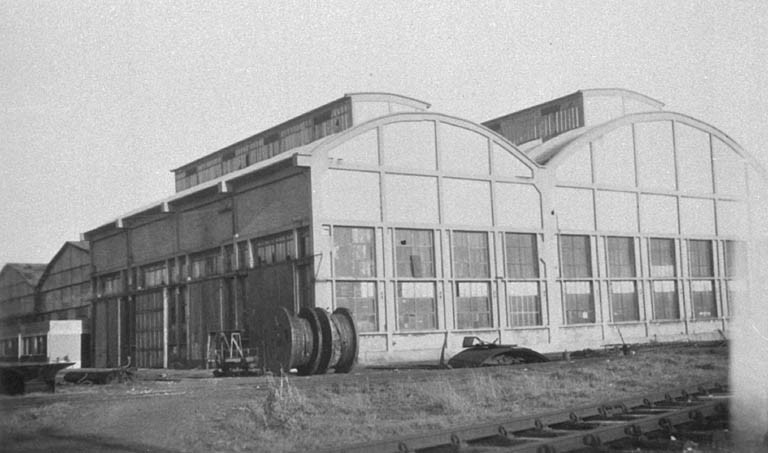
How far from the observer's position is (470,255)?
3016 cm

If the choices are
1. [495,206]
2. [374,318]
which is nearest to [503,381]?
[374,318]

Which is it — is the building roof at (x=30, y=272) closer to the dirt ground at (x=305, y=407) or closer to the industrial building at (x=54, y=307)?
the industrial building at (x=54, y=307)

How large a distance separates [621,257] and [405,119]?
13.1 metres

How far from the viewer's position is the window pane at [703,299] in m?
37.1

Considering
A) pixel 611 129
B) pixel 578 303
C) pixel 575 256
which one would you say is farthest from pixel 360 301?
pixel 611 129

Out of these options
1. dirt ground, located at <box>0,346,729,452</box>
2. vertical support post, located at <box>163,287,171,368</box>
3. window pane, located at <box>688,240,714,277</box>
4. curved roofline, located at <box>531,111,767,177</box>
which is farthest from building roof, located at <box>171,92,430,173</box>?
dirt ground, located at <box>0,346,729,452</box>

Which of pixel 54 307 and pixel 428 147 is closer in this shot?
pixel 428 147

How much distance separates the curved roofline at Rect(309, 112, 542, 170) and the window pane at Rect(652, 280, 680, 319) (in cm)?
910

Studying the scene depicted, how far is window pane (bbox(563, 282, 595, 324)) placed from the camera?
108 feet

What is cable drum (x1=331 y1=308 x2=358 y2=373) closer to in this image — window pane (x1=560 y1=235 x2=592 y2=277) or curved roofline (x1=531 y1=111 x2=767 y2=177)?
window pane (x1=560 y1=235 x2=592 y2=277)

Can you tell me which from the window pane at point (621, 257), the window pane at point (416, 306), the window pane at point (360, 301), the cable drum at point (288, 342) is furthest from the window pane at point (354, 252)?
the window pane at point (621, 257)

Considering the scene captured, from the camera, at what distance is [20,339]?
4372 cm

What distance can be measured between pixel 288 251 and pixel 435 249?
5.62 metres

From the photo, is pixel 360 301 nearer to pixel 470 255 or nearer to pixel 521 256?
pixel 470 255
